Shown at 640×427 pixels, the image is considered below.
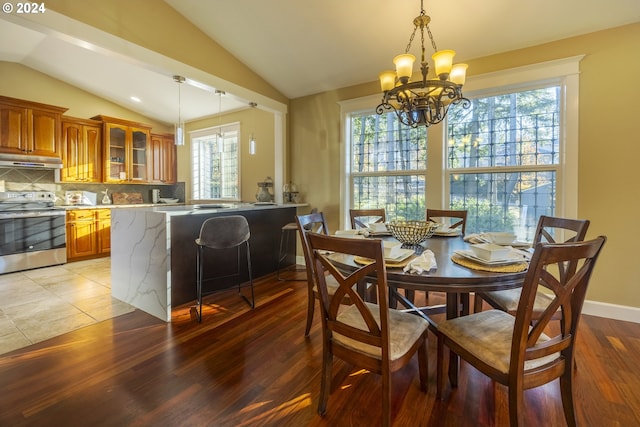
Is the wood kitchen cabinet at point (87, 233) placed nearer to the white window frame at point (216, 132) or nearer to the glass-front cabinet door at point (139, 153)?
the glass-front cabinet door at point (139, 153)

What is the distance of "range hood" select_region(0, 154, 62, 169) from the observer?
4.03m

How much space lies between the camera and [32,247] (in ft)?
13.3

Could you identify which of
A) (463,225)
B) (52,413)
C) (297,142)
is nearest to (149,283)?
(52,413)

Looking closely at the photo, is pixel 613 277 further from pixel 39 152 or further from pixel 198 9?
pixel 39 152

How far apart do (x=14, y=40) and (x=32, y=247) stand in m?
A: 2.73

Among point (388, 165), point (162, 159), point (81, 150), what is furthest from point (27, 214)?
point (388, 165)

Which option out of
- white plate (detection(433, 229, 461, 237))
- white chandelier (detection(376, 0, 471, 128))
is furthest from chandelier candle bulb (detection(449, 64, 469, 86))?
white plate (detection(433, 229, 461, 237))

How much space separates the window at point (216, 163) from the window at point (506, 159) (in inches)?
139

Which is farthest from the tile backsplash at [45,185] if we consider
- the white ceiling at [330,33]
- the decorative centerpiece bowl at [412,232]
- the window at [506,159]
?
the decorative centerpiece bowl at [412,232]

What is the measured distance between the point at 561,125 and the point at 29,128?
21.8ft

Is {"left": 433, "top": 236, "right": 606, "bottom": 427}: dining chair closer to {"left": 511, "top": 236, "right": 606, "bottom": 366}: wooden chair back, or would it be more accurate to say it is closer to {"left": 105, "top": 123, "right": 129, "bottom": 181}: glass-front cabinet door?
{"left": 511, "top": 236, "right": 606, "bottom": 366}: wooden chair back

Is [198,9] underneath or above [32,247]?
above

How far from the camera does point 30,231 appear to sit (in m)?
4.03

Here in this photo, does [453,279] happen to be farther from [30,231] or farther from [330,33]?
[30,231]
